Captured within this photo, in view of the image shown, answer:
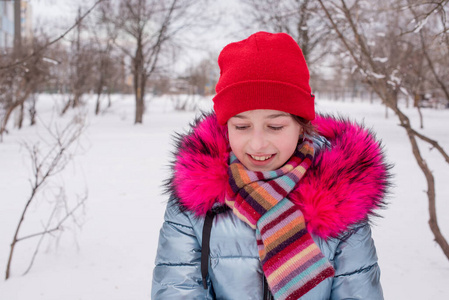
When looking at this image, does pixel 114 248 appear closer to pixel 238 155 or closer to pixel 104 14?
pixel 238 155

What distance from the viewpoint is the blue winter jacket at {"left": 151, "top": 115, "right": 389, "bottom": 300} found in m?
1.24

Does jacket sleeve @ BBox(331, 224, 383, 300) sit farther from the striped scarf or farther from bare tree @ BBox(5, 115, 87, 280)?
bare tree @ BBox(5, 115, 87, 280)

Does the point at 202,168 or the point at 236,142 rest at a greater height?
the point at 236,142

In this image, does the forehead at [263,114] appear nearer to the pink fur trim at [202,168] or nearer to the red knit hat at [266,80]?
the red knit hat at [266,80]

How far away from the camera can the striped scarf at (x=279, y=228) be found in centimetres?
117

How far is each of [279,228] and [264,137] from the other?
0.28m

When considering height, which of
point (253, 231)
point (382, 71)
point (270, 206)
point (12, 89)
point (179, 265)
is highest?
point (382, 71)

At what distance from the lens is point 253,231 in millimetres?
1273

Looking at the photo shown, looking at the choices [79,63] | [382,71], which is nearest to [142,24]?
[79,63]

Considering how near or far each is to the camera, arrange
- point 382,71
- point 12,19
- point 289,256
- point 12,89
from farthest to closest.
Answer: point 12,19 → point 12,89 → point 382,71 → point 289,256

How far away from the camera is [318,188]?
1260 millimetres

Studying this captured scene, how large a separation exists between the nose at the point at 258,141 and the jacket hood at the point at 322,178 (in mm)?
171

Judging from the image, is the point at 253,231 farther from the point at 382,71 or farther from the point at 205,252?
the point at 382,71

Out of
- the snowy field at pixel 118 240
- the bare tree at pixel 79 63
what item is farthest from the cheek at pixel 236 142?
the bare tree at pixel 79 63
